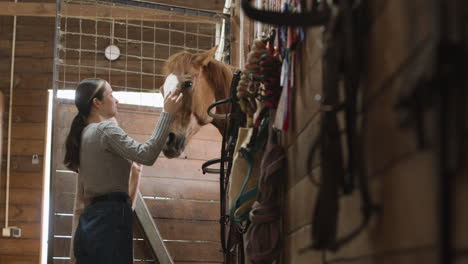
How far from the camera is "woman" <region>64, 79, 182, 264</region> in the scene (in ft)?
9.13

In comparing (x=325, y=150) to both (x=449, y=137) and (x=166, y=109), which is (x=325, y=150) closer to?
(x=449, y=137)

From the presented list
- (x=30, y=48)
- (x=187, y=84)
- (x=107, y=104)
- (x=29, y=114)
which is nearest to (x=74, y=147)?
(x=107, y=104)

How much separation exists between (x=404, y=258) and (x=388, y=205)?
9 centimetres

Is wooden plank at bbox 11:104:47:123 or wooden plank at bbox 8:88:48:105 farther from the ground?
wooden plank at bbox 8:88:48:105

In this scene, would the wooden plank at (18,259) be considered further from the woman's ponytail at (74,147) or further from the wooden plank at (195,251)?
the woman's ponytail at (74,147)

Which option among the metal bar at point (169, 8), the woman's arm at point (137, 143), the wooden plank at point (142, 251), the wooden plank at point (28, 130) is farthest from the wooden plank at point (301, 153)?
the wooden plank at point (28, 130)

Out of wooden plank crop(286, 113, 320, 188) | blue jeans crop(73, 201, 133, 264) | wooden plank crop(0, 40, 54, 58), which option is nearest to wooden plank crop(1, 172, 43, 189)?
wooden plank crop(0, 40, 54, 58)

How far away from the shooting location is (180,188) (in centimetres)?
395

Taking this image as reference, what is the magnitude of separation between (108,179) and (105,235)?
0.85ft

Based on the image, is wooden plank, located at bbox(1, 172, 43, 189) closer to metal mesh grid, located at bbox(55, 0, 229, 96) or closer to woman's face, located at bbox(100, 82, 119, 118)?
metal mesh grid, located at bbox(55, 0, 229, 96)

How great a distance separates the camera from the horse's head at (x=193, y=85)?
10.9 ft

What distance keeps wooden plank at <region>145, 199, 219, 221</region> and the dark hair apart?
0.79 meters

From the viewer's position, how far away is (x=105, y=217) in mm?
2822

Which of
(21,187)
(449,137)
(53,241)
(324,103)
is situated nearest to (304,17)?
(324,103)
